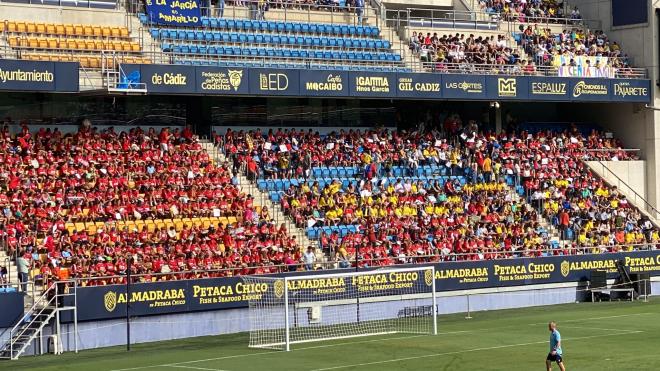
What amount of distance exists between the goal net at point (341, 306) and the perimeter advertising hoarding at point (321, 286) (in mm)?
45

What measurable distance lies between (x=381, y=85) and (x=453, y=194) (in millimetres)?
5001

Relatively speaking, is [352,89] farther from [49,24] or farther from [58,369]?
[58,369]

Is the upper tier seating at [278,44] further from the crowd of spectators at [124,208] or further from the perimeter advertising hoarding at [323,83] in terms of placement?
the crowd of spectators at [124,208]

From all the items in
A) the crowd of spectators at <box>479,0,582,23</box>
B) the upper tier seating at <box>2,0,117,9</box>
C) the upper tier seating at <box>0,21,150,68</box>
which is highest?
the crowd of spectators at <box>479,0,582,23</box>

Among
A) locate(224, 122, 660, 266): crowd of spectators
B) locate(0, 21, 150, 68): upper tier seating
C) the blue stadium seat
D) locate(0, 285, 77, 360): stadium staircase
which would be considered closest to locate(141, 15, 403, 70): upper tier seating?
the blue stadium seat

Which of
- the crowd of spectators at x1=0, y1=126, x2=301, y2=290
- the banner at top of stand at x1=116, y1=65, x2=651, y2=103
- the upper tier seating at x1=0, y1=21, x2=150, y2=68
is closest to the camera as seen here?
the crowd of spectators at x1=0, y1=126, x2=301, y2=290

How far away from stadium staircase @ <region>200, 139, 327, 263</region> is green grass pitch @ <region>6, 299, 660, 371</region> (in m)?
5.55

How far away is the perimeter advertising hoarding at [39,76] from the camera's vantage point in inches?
1626

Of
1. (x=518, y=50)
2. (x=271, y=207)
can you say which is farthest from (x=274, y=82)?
(x=518, y=50)

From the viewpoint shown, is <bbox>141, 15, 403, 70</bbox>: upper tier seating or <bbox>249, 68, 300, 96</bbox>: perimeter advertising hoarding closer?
<bbox>249, 68, 300, 96</bbox>: perimeter advertising hoarding

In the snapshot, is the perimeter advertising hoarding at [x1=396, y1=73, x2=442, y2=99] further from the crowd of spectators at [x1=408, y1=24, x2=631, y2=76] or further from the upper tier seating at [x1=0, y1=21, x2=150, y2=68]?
the upper tier seating at [x1=0, y1=21, x2=150, y2=68]

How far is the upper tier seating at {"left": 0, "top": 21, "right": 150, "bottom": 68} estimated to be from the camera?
4381 centimetres

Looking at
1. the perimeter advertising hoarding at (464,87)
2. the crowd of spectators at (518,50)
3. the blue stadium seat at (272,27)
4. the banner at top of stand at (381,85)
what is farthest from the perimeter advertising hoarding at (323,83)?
the crowd of spectators at (518,50)

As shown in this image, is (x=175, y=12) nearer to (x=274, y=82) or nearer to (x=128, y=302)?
(x=274, y=82)
